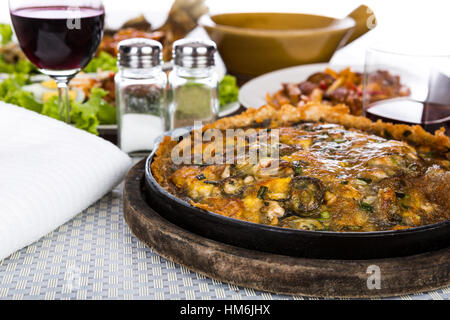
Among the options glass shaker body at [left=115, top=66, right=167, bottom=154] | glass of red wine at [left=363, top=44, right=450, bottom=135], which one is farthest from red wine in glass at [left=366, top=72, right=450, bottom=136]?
glass shaker body at [left=115, top=66, right=167, bottom=154]

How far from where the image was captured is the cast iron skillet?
157cm

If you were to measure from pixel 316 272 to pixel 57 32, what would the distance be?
5.05 ft

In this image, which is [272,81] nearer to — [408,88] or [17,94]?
[408,88]

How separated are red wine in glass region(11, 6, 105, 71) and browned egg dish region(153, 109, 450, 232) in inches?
32.1

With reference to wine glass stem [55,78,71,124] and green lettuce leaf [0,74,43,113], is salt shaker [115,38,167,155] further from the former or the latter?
green lettuce leaf [0,74,43,113]

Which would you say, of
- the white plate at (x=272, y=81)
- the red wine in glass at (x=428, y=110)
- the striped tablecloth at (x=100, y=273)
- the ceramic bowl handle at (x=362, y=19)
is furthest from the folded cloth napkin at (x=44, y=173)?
the ceramic bowl handle at (x=362, y=19)

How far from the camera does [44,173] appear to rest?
2.03m

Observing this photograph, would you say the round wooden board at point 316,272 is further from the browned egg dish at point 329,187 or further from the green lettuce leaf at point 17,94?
the green lettuce leaf at point 17,94

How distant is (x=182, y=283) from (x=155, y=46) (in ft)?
4.26

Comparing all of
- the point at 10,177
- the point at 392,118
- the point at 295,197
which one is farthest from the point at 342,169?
the point at 10,177

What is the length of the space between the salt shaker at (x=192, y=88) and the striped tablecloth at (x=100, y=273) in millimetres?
935
